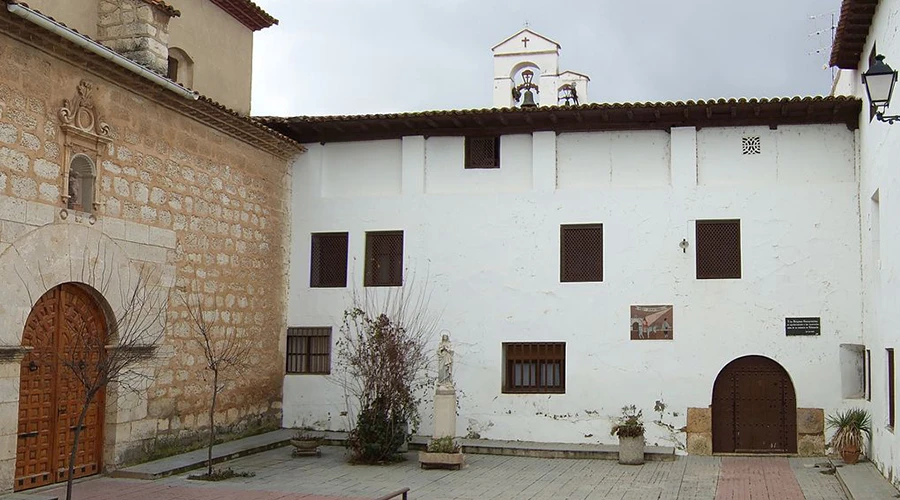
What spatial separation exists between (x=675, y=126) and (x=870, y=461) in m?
6.22

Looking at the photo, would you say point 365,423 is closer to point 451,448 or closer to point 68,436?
point 451,448

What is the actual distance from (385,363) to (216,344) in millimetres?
2681

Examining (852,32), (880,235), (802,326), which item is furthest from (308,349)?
(852,32)

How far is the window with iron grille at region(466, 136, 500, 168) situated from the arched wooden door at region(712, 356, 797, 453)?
5458mm

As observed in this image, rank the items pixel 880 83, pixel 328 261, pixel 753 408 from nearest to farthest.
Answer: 1. pixel 880 83
2. pixel 753 408
3. pixel 328 261

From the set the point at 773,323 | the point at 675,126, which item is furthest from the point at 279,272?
the point at 773,323

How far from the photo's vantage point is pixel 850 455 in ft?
44.8

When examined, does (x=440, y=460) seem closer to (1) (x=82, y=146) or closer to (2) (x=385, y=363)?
(2) (x=385, y=363)

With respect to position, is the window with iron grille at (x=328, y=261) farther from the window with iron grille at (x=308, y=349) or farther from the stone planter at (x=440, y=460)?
the stone planter at (x=440, y=460)

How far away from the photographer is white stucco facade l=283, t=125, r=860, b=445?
15.2 metres

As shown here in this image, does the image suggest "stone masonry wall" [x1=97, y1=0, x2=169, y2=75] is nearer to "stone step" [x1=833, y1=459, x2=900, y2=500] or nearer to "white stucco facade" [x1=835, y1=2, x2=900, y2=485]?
"white stucco facade" [x1=835, y1=2, x2=900, y2=485]

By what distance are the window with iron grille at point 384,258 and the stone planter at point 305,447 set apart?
343 centimetres

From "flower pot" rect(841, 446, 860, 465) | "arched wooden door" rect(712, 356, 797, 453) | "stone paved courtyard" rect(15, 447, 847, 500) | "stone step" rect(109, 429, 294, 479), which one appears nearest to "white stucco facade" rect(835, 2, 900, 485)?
"flower pot" rect(841, 446, 860, 465)

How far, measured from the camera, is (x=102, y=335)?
12078 mm
